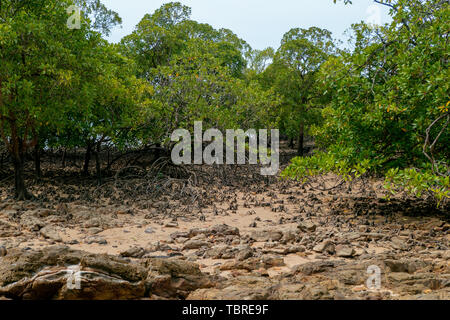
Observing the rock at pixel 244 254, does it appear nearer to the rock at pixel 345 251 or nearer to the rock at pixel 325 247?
the rock at pixel 325 247

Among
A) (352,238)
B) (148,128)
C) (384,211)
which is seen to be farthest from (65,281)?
(148,128)

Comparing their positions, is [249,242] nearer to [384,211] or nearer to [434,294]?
[434,294]

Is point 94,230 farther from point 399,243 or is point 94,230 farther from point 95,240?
point 399,243

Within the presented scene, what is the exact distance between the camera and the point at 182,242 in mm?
6473

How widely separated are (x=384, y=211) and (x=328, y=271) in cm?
538

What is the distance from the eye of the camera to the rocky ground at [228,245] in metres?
3.31

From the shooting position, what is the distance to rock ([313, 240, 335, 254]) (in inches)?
225

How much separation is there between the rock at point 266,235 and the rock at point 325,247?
0.84 m

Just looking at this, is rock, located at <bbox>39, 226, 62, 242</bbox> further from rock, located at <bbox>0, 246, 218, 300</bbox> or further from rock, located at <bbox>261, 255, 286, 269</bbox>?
rock, located at <bbox>261, 255, 286, 269</bbox>

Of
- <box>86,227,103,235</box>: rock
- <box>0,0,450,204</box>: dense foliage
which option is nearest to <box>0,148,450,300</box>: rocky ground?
<box>86,227,103,235</box>: rock

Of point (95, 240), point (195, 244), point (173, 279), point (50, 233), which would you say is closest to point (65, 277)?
point (173, 279)

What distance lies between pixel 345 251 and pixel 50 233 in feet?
17.4

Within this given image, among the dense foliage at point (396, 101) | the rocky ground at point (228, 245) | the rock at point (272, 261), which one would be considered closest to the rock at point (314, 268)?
the rocky ground at point (228, 245)

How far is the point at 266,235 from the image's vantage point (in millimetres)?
6594
